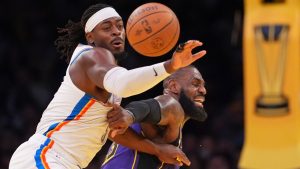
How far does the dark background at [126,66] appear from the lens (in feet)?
29.3

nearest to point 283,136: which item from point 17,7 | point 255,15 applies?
point 255,15

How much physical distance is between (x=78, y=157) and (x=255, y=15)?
15.5 feet

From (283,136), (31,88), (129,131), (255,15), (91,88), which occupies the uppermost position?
(91,88)

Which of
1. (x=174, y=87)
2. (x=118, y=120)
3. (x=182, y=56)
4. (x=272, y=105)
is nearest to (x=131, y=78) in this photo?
(x=182, y=56)

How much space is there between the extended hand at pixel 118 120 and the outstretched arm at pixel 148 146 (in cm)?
34

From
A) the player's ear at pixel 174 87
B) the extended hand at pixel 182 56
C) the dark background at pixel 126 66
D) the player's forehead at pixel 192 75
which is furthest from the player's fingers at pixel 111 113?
the dark background at pixel 126 66

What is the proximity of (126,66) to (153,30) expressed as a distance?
443 centimetres

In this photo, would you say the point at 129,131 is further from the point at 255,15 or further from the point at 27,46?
the point at 27,46

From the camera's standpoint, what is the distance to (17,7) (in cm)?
1007

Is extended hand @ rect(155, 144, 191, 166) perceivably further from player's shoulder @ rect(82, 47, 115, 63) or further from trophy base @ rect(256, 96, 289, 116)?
trophy base @ rect(256, 96, 289, 116)

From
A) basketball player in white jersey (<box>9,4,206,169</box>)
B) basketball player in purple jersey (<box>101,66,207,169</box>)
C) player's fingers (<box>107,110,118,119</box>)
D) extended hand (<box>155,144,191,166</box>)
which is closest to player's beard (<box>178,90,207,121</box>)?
basketball player in purple jersey (<box>101,66,207,169</box>)

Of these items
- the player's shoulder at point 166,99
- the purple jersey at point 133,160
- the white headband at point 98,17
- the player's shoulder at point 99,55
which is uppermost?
the white headband at point 98,17

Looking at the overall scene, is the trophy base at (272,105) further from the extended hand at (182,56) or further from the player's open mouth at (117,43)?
the extended hand at (182,56)

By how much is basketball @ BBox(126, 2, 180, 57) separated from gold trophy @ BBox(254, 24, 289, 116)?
3.84 metres
